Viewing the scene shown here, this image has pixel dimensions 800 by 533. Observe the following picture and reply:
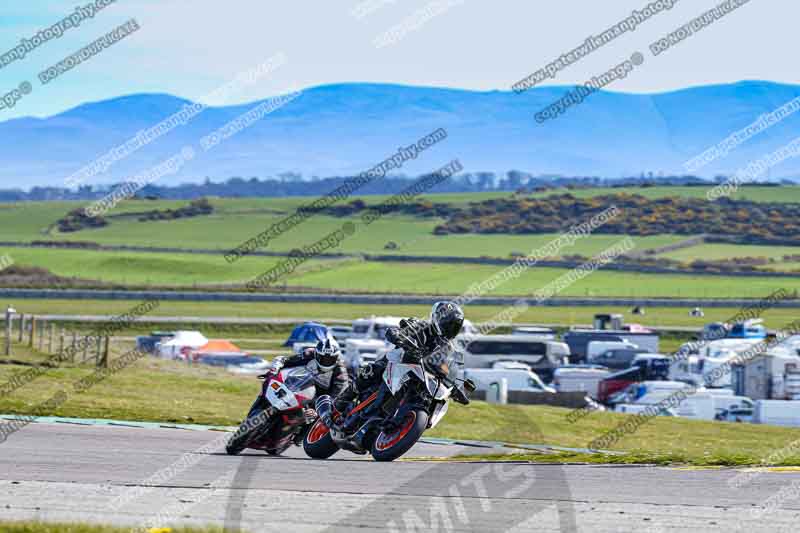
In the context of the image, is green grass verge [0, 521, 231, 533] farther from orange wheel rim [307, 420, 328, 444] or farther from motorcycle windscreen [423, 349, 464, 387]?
orange wheel rim [307, 420, 328, 444]

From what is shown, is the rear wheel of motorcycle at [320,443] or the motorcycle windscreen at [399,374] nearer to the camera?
the motorcycle windscreen at [399,374]

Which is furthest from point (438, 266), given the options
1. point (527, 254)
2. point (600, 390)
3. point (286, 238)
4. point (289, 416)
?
point (289, 416)

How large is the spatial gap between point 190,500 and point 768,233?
13019 cm

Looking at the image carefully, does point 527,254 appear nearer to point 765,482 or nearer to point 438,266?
point 438,266

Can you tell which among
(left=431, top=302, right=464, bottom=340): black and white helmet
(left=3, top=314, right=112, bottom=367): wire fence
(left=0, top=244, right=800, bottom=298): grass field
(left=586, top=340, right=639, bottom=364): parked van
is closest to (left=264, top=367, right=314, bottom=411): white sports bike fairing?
(left=431, top=302, right=464, bottom=340): black and white helmet

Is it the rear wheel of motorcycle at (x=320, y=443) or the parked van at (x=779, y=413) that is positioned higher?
the rear wheel of motorcycle at (x=320, y=443)

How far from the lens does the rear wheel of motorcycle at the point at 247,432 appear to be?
52.2 ft

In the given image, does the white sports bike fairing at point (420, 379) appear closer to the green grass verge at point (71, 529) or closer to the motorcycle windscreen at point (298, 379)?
the motorcycle windscreen at point (298, 379)

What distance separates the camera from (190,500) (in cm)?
1111

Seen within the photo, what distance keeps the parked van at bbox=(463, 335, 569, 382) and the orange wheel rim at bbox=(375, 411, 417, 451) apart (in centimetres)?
3292

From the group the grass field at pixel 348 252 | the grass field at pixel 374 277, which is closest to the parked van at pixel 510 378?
the grass field at pixel 374 277

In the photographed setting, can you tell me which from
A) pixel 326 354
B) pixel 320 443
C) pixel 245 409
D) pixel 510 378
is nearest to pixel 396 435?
pixel 320 443

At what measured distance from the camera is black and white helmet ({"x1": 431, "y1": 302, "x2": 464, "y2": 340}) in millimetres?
14016

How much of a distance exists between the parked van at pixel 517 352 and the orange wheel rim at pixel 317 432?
3202cm
